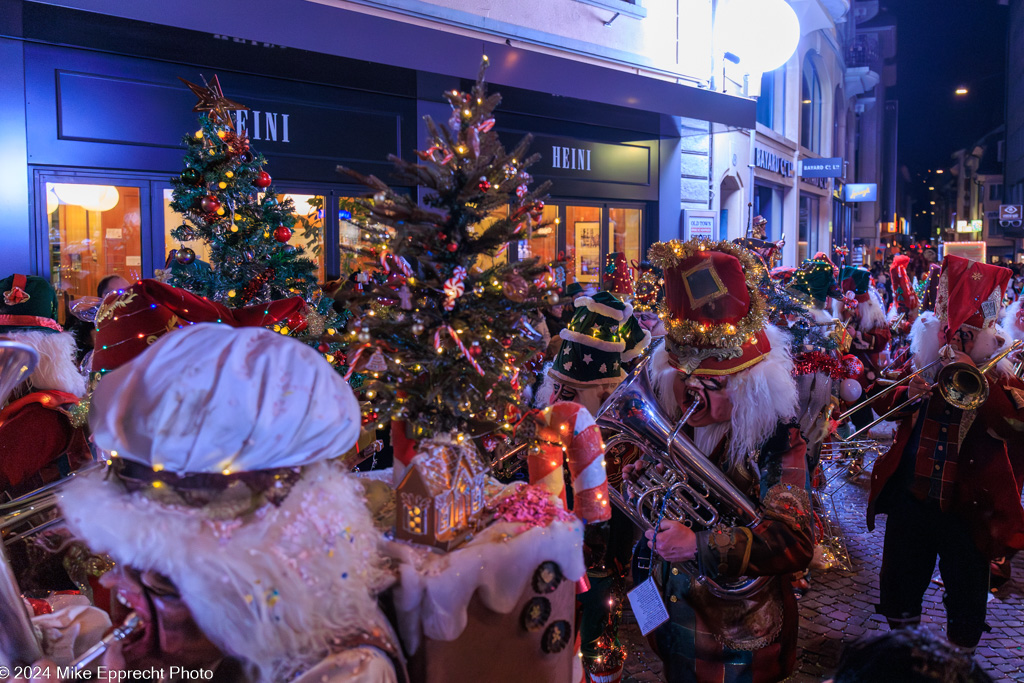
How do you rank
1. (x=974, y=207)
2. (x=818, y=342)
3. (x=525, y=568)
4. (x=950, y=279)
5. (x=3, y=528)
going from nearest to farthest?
(x=525, y=568)
(x=3, y=528)
(x=950, y=279)
(x=818, y=342)
(x=974, y=207)

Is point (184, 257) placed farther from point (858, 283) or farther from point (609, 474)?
point (858, 283)

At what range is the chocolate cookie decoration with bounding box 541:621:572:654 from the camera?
1984 mm

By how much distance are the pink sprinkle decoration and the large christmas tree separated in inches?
9.5

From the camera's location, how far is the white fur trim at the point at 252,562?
1454 mm

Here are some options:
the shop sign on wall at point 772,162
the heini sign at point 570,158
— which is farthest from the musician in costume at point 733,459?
the shop sign on wall at point 772,162

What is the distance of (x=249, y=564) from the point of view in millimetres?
1472

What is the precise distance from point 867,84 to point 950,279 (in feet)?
112

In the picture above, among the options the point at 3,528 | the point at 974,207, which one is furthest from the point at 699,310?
the point at 974,207

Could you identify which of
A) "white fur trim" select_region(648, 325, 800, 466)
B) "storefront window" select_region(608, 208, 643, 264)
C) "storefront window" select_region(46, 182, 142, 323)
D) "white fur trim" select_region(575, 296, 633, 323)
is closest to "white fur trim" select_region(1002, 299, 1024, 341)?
"white fur trim" select_region(575, 296, 633, 323)

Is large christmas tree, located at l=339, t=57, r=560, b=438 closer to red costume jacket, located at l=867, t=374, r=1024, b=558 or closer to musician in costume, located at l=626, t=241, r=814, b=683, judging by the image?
musician in costume, located at l=626, t=241, r=814, b=683

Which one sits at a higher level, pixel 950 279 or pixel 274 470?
pixel 950 279

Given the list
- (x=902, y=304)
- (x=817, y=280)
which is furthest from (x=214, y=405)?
(x=902, y=304)

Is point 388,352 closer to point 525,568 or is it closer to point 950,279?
point 525,568

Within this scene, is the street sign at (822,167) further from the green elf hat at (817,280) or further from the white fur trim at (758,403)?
the white fur trim at (758,403)
